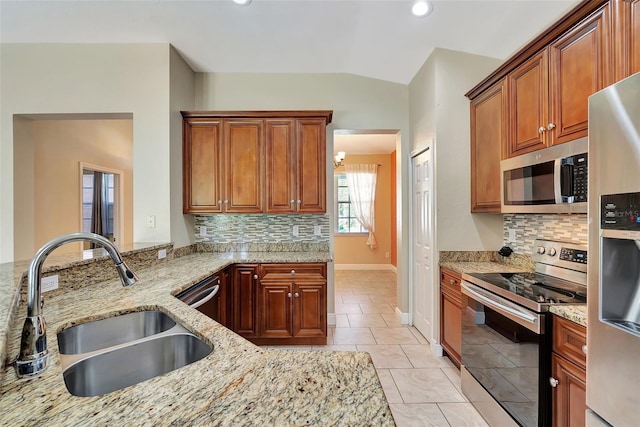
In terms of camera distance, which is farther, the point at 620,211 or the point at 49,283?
the point at 49,283

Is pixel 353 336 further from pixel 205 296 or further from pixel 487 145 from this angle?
pixel 487 145

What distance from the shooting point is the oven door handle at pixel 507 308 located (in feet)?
4.83

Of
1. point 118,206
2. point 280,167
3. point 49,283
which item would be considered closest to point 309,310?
point 280,167

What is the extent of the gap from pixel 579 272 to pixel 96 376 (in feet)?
8.10

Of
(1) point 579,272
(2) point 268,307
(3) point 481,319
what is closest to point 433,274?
(3) point 481,319

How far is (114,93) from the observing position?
2873 millimetres

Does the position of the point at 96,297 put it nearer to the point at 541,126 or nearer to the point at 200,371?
the point at 200,371


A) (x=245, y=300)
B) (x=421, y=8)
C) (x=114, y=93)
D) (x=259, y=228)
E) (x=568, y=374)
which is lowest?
(x=245, y=300)

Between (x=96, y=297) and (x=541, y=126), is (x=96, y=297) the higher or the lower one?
the lower one

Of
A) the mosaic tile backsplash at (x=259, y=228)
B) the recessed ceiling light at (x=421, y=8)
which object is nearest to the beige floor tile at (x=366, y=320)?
the mosaic tile backsplash at (x=259, y=228)

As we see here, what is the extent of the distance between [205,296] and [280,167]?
1.51 metres

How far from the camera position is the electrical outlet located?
1.52 m

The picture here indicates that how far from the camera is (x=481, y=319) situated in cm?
192

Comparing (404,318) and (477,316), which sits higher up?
(477,316)
